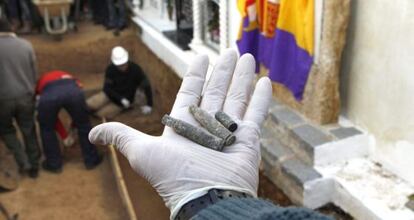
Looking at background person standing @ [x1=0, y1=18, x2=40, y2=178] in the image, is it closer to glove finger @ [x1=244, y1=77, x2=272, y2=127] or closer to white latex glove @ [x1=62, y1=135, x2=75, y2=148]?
white latex glove @ [x1=62, y1=135, x2=75, y2=148]

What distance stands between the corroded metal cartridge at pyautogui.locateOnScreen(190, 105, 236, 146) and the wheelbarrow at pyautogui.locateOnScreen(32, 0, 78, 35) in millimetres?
6581

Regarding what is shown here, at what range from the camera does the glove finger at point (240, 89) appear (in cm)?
198

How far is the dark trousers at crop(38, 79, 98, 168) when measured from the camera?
17.2 ft

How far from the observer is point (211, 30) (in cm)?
584

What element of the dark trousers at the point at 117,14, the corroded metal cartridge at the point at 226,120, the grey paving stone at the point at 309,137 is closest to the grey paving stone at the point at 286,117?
the grey paving stone at the point at 309,137

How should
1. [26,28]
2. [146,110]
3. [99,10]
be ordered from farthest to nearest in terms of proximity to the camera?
1. [99,10]
2. [26,28]
3. [146,110]

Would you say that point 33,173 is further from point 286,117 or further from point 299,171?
point 299,171

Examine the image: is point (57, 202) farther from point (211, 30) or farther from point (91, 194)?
point (211, 30)

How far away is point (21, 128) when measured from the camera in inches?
209

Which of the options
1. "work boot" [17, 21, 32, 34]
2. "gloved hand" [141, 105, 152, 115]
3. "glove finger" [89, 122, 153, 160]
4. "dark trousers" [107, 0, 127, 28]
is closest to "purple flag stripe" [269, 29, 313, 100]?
"glove finger" [89, 122, 153, 160]

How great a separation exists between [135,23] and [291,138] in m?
4.90

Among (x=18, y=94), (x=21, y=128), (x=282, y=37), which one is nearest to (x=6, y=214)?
(x=21, y=128)

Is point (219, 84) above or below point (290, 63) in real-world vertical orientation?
above

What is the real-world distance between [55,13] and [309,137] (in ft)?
19.0
